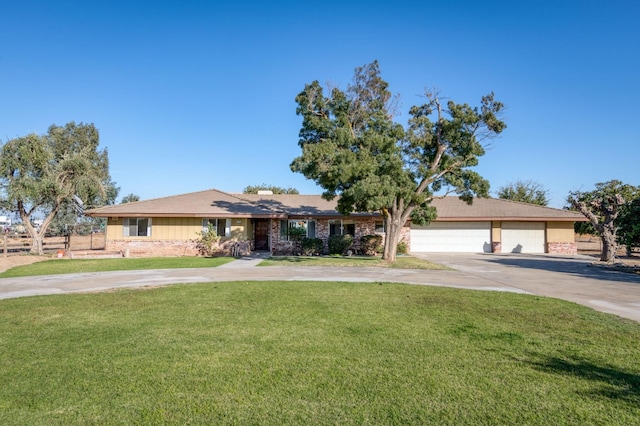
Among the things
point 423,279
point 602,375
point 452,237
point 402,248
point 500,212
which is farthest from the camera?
point 452,237

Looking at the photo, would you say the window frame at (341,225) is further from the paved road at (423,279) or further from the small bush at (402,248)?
the paved road at (423,279)

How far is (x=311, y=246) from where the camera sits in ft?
71.4

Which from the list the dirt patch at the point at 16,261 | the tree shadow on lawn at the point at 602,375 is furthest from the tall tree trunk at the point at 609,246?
the dirt patch at the point at 16,261

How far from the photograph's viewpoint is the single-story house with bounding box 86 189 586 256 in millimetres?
22047

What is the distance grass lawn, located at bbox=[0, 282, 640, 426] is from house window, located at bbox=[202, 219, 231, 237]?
46.8 ft

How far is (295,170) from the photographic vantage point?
16.3m

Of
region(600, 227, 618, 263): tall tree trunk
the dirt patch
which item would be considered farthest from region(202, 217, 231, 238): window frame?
region(600, 227, 618, 263): tall tree trunk

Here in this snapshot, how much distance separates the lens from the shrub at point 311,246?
21.8m

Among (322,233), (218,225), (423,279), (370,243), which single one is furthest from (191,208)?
(423,279)

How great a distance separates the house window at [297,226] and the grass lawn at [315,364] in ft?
49.2

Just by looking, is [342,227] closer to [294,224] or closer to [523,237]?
[294,224]

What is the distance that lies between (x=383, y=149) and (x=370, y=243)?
777 cm

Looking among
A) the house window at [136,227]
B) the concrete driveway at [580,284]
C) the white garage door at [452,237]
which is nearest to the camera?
the concrete driveway at [580,284]

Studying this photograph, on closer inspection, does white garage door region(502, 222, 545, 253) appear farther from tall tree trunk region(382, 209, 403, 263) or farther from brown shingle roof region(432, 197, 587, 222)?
tall tree trunk region(382, 209, 403, 263)
